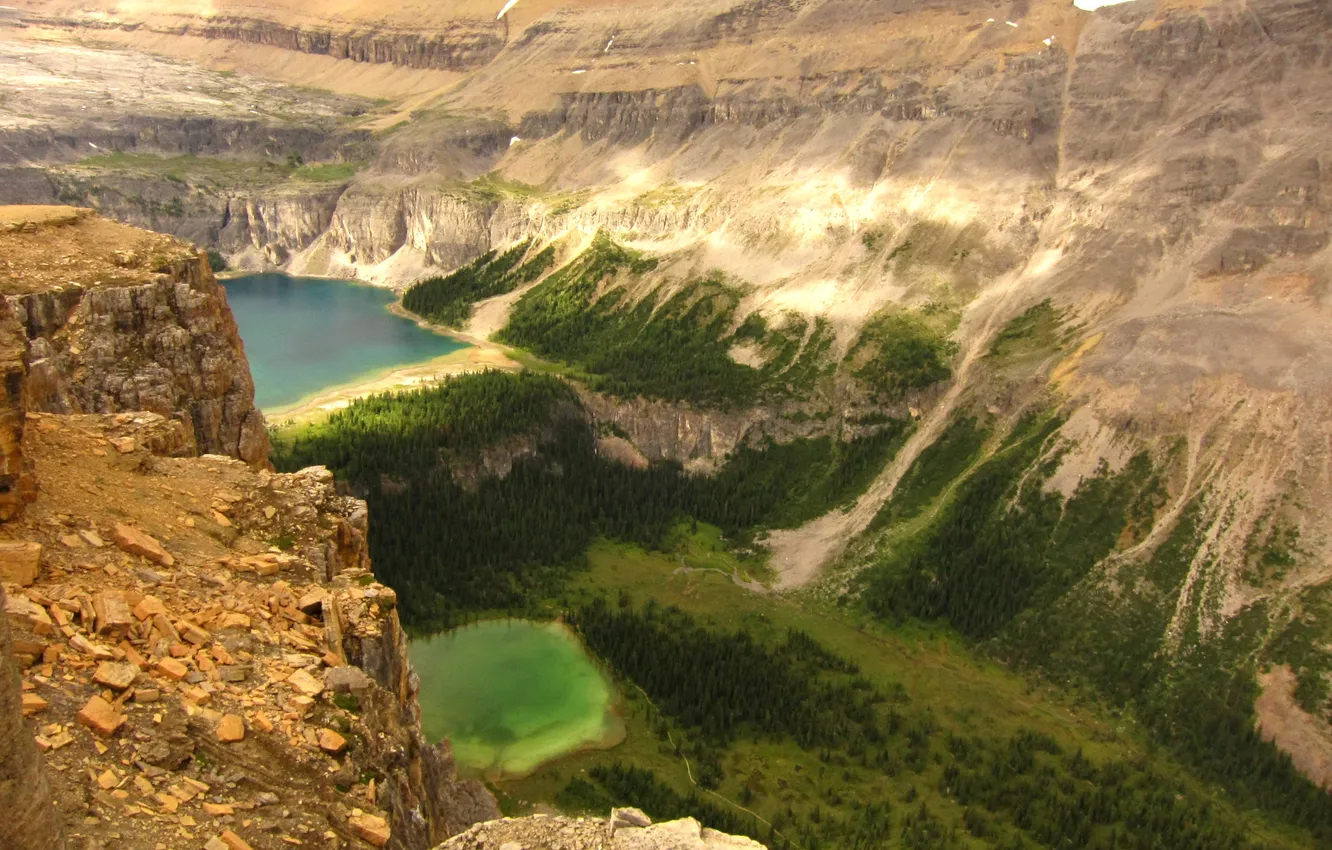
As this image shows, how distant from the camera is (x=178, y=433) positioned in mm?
29094

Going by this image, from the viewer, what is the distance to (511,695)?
2739 inches

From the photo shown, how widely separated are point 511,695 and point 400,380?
6329 centimetres

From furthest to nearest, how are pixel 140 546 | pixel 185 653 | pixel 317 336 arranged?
1. pixel 317 336
2. pixel 140 546
3. pixel 185 653

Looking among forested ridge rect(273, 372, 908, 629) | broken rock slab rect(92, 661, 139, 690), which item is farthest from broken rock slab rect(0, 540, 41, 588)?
forested ridge rect(273, 372, 908, 629)

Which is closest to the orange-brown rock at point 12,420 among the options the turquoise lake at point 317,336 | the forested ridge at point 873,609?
the forested ridge at point 873,609

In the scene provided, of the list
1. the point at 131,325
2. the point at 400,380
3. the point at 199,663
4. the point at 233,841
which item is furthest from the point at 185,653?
the point at 400,380

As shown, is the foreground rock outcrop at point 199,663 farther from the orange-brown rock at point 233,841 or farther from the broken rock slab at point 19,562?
the broken rock slab at point 19,562

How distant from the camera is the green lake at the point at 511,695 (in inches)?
2491

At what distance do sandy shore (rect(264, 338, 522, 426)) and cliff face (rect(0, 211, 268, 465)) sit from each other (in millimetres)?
49381

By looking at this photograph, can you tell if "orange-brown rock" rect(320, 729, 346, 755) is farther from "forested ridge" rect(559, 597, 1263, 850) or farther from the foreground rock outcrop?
"forested ridge" rect(559, 597, 1263, 850)

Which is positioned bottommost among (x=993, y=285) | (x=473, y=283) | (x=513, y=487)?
(x=513, y=487)

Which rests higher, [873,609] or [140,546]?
[140,546]

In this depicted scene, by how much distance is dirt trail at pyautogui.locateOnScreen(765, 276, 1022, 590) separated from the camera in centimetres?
9256

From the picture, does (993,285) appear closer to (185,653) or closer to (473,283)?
(473,283)
